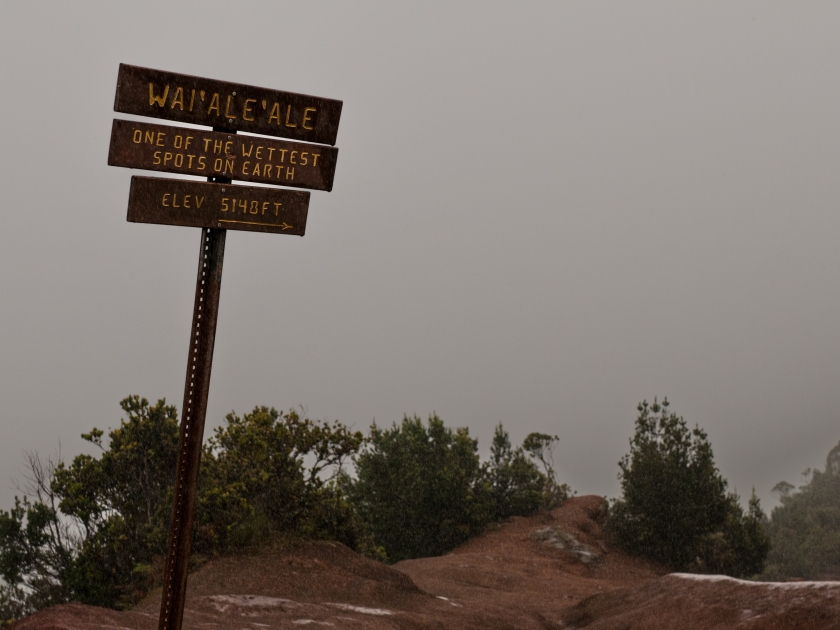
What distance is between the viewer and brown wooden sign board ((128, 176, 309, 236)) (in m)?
10.4

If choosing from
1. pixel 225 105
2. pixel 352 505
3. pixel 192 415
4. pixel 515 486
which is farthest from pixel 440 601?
pixel 515 486

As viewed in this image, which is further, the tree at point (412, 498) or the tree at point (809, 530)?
the tree at point (809, 530)

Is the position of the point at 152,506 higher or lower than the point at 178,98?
lower

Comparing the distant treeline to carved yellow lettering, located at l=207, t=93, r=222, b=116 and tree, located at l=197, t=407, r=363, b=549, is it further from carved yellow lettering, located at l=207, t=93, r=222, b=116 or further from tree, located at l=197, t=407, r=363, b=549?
carved yellow lettering, located at l=207, t=93, r=222, b=116

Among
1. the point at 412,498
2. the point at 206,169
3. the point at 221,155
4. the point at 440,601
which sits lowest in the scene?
the point at 440,601

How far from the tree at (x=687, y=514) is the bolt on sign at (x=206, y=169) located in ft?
93.8

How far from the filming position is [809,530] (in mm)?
50219

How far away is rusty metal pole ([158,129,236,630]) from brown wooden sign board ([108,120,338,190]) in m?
0.95

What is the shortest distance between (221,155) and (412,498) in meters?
27.4

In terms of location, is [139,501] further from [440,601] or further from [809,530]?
[809,530]

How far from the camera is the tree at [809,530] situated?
44.9 metres

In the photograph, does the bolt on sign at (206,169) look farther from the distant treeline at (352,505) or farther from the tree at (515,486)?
the tree at (515,486)

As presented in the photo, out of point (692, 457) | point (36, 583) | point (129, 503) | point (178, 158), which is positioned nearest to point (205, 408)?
point (178, 158)

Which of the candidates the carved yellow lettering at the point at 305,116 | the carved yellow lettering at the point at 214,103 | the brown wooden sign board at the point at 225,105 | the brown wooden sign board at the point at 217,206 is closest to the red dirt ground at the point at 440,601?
the brown wooden sign board at the point at 217,206
